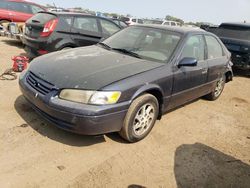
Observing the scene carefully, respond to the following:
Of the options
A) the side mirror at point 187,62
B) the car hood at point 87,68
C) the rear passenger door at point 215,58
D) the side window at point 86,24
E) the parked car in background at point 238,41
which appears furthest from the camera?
the parked car in background at point 238,41

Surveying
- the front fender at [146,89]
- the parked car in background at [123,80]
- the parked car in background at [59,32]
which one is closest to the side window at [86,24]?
the parked car in background at [59,32]

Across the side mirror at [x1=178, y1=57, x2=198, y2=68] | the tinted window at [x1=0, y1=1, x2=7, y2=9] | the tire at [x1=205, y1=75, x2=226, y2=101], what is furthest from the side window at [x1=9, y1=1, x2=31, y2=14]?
the side mirror at [x1=178, y1=57, x2=198, y2=68]

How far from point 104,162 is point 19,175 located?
99 centimetres

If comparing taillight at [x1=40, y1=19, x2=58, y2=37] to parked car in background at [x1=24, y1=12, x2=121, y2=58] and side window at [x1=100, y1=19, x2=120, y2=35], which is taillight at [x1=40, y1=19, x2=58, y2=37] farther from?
side window at [x1=100, y1=19, x2=120, y2=35]

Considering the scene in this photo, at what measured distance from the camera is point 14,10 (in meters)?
12.3

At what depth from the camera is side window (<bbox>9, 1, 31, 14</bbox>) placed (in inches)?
484

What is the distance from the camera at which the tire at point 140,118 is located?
12.8ft

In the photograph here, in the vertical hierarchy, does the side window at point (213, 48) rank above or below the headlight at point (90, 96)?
above

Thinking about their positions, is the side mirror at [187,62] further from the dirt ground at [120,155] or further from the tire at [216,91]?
the tire at [216,91]

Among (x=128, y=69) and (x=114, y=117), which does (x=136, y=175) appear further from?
(x=128, y=69)

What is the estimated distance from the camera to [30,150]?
3617mm

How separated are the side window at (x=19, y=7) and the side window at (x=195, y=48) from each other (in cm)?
925

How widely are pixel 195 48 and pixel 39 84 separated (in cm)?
288

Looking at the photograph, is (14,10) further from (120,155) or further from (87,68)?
(120,155)
